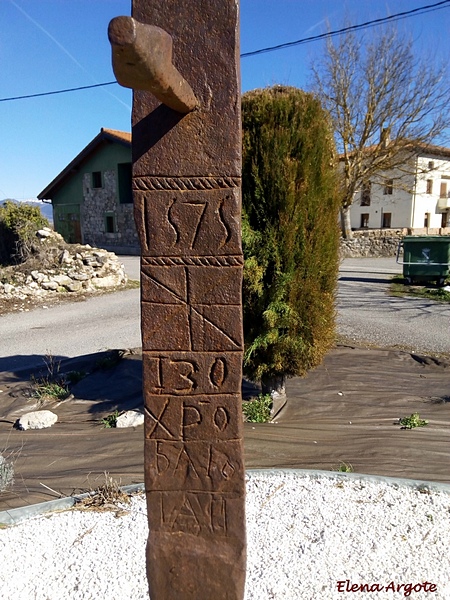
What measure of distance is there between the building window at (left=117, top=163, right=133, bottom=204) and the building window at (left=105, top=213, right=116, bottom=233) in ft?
3.63

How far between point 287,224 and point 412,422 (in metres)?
1.95

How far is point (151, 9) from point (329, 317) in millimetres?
2929

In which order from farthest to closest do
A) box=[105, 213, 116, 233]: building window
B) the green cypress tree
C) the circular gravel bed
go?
1. box=[105, 213, 116, 233]: building window
2. the green cypress tree
3. the circular gravel bed

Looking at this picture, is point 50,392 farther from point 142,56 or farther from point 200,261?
point 142,56

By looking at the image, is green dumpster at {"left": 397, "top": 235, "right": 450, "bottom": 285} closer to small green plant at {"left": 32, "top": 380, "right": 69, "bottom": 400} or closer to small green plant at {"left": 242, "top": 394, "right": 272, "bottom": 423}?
small green plant at {"left": 242, "top": 394, "right": 272, "bottom": 423}

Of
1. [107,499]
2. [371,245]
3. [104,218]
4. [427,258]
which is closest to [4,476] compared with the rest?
[107,499]

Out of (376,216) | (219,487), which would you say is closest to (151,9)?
(219,487)

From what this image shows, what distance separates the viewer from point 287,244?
3965 millimetres

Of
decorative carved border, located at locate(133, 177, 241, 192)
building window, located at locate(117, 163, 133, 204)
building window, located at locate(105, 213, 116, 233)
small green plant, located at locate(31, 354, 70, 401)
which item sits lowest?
small green plant, located at locate(31, 354, 70, 401)

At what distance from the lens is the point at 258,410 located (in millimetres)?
4559

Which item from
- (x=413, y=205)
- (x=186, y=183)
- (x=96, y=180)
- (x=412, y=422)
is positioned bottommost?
(x=412, y=422)

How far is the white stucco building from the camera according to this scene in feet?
98.2

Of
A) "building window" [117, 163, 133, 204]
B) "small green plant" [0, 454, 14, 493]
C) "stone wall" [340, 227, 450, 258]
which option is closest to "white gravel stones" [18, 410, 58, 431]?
"small green plant" [0, 454, 14, 493]

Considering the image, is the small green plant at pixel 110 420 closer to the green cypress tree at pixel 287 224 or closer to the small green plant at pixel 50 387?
the small green plant at pixel 50 387
